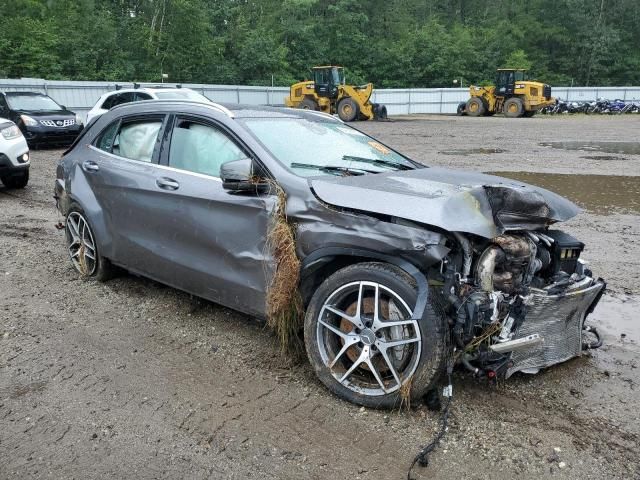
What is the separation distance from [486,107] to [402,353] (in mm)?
35934

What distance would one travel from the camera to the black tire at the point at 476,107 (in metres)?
36.7

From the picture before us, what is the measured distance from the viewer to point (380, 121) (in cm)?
3194

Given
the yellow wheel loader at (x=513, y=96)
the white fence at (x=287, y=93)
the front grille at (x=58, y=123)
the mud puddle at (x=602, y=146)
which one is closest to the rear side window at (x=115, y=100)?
the front grille at (x=58, y=123)

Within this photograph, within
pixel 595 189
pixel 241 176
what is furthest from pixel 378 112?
pixel 241 176

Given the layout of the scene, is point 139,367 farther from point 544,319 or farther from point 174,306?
point 544,319

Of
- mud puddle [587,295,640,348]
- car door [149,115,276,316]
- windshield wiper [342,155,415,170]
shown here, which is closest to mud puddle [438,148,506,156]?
mud puddle [587,295,640,348]

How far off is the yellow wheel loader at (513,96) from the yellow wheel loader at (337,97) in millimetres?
8324

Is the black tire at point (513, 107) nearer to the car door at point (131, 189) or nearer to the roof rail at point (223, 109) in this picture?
the car door at point (131, 189)

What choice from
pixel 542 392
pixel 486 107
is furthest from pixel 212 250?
pixel 486 107

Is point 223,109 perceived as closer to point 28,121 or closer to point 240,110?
point 240,110

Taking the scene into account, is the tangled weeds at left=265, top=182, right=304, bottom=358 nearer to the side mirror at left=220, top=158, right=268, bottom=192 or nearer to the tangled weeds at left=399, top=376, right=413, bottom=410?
the side mirror at left=220, top=158, right=268, bottom=192

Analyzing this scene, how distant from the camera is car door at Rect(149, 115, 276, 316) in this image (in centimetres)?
385

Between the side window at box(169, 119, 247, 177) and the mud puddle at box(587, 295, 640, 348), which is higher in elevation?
the side window at box(169, 119, 247, 177)

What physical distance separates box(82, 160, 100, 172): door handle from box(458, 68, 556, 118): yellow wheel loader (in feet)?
110
